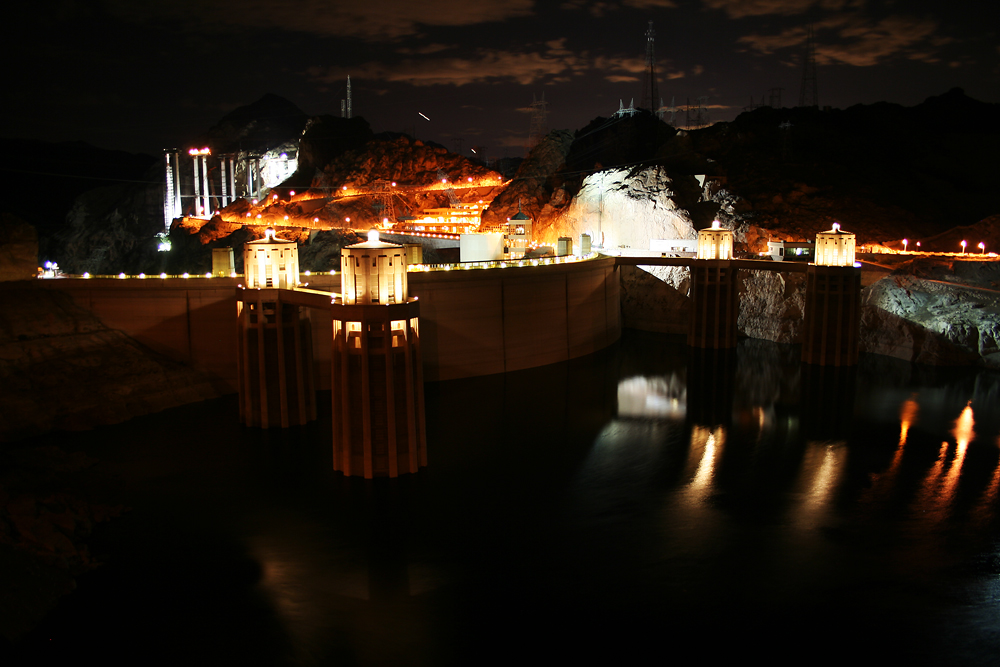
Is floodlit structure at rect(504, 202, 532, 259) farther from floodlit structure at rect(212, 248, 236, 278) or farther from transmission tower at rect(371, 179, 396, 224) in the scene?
floodlit structure at rect(212, 248, 236, 278)

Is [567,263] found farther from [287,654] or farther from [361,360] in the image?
[287,654]

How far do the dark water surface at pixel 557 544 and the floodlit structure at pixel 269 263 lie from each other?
6379 millimetres

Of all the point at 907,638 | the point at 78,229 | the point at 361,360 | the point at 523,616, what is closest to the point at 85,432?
the point at 361,360

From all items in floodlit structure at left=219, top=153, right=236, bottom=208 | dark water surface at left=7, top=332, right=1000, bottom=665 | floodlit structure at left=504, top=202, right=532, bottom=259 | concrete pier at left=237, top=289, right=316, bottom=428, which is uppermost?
floodlit structure at left=219, top=153, right=236, bottom=208

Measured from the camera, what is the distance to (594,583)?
65.2ft

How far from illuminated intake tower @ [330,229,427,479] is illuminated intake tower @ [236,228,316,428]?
6624mm

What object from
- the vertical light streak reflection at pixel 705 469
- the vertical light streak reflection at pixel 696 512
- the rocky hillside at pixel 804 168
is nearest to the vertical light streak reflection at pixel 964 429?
the vertical light streak reflection at pixel 705 469

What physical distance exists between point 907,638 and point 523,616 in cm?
902

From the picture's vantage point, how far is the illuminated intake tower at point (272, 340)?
3103cm

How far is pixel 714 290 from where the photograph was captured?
4934 centimetres

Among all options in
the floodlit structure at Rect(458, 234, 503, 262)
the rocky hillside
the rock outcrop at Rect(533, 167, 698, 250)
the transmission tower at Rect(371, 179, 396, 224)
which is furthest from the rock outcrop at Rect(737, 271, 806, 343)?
the transmission tower at Rect(371, 179, 396, 224)

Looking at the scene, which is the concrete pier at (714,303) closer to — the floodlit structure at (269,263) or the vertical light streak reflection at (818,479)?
the vertical light streak reflection at (818,479)

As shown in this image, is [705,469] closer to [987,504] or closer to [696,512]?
[696,512]

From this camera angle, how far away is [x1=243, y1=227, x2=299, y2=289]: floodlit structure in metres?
31.2
